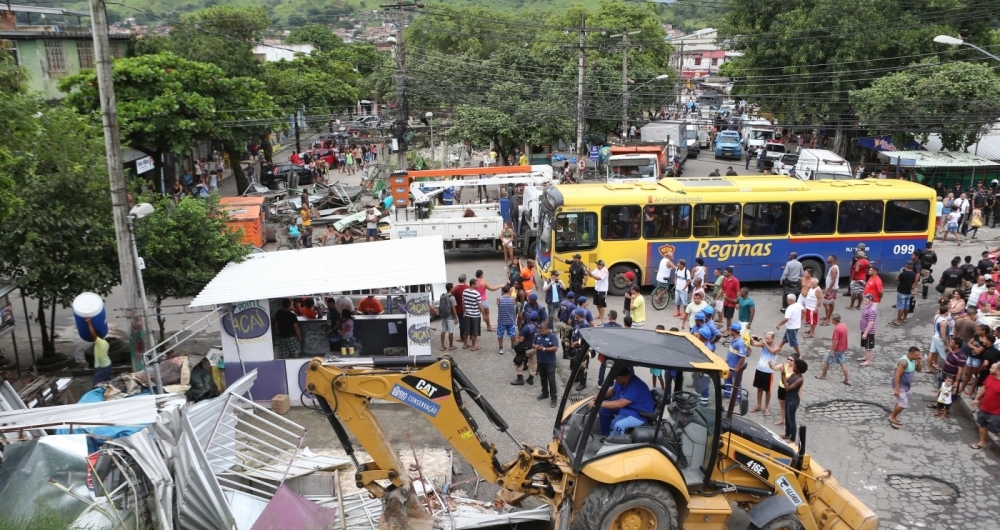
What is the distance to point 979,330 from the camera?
39.2 feet

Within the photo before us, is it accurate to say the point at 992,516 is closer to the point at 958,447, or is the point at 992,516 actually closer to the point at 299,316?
the point at 958,447

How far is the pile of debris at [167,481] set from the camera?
722 cm

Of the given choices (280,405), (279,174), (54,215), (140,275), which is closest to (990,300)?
(280,405)

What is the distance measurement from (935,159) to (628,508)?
26.8 meters

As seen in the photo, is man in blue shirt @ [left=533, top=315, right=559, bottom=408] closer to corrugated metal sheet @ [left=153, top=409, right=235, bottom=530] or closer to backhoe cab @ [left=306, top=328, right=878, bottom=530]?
backhoe cab @ [left=306, top=328, right=878, bottom=530]

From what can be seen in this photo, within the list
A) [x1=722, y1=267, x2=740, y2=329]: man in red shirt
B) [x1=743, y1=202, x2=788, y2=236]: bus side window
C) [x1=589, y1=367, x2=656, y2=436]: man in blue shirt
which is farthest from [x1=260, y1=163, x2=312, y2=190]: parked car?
[x1=589, y1=367, x2=656, y2=436]: man in blue shirt

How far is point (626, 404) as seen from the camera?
755 cm

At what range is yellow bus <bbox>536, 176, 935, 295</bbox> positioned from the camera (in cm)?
1825

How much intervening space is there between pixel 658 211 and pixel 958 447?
877 cm

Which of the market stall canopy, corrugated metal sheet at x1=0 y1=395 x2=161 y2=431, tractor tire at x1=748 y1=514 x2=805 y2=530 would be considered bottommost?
tractor tire at x1=748 y1=514 x2=805 y2=530

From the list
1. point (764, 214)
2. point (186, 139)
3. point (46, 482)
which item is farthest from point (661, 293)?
point (186, 139)

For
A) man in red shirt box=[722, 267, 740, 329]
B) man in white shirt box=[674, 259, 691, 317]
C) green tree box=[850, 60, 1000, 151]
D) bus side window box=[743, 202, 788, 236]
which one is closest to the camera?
man in red shirt box=[722, 267, 740, 329]

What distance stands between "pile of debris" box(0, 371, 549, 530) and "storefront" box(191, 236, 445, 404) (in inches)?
116

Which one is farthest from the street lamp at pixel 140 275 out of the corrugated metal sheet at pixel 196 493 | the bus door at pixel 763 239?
the bus door at pixel 763 239
